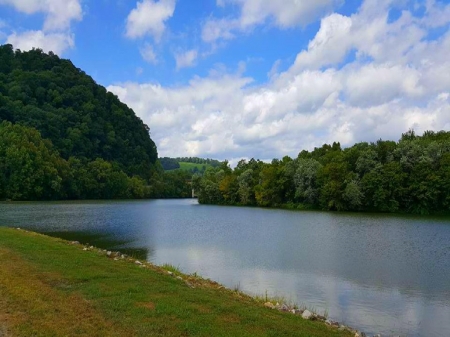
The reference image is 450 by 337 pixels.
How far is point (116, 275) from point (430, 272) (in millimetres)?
17247

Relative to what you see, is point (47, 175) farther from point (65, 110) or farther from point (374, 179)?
point (374, 179)

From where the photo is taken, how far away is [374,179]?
246 feet

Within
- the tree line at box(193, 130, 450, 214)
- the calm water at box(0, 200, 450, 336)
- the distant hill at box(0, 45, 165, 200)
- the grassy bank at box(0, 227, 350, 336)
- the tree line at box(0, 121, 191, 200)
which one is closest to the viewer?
the grassy bank at box(0, 227, 350, 336)

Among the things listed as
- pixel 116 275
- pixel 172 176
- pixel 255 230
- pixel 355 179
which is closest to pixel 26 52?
pixel 172 176

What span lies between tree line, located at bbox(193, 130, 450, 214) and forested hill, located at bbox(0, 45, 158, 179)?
8724cm

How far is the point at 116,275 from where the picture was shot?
14922 mm

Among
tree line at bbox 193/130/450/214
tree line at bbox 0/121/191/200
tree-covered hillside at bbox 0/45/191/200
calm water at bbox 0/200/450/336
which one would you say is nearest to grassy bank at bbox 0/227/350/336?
calm water at bbox 0/200/450/336

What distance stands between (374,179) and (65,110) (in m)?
128

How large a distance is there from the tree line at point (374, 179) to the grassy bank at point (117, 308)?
2623 inches

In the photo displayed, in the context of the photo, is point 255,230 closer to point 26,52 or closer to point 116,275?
point 116,275

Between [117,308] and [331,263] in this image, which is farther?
[331,263]

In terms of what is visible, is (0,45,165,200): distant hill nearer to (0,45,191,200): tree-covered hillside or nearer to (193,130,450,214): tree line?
(0,45,191,200): tree-covered hillside

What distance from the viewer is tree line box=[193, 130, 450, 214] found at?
72.0m

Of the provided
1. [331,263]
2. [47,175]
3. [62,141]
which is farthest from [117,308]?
[62,141]
